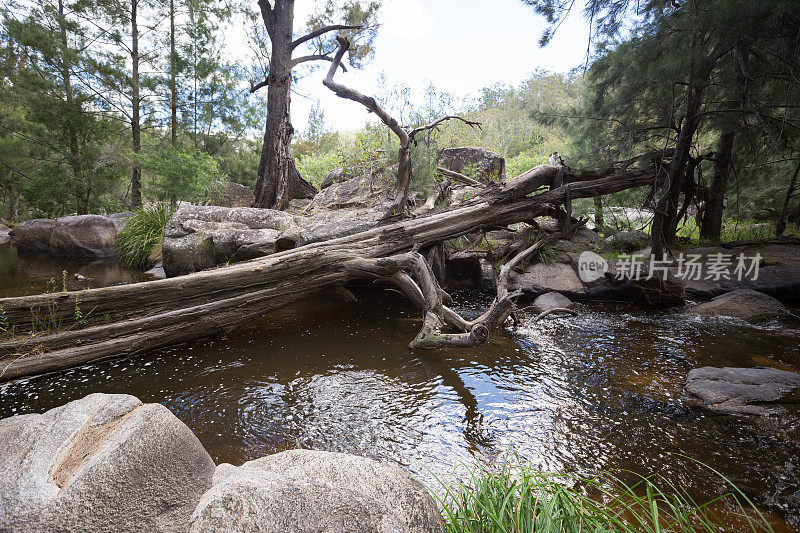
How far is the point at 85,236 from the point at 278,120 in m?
6.67

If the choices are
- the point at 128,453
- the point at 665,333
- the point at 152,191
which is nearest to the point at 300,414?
the point at 128,453

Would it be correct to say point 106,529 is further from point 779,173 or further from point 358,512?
point 779,173

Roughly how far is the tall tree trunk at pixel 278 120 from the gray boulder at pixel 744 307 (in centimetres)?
758

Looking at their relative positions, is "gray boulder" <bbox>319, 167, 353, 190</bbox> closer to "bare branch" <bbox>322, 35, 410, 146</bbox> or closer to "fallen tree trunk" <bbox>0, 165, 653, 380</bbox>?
"bare branch" <bbox>322, 35, 410, 146</bbox>

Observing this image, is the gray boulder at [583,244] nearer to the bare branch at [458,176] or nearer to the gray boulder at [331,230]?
the bare branch at [458,176]

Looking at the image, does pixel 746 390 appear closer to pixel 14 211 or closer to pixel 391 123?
pixel 391 123

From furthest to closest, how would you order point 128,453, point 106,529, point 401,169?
point 401,169 → point 128,453 → point 106,529

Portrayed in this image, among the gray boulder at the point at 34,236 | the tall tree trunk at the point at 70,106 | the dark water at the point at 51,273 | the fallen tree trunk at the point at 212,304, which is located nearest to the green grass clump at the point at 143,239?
the dark water at the point at 51,273

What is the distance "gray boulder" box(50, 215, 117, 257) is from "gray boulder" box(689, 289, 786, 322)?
13.0 m

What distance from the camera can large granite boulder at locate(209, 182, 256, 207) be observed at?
419 inches

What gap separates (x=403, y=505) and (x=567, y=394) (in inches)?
92.4

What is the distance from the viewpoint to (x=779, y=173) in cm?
675

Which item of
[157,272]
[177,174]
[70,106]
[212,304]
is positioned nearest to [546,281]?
[212,304]

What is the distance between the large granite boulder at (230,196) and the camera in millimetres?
10641
